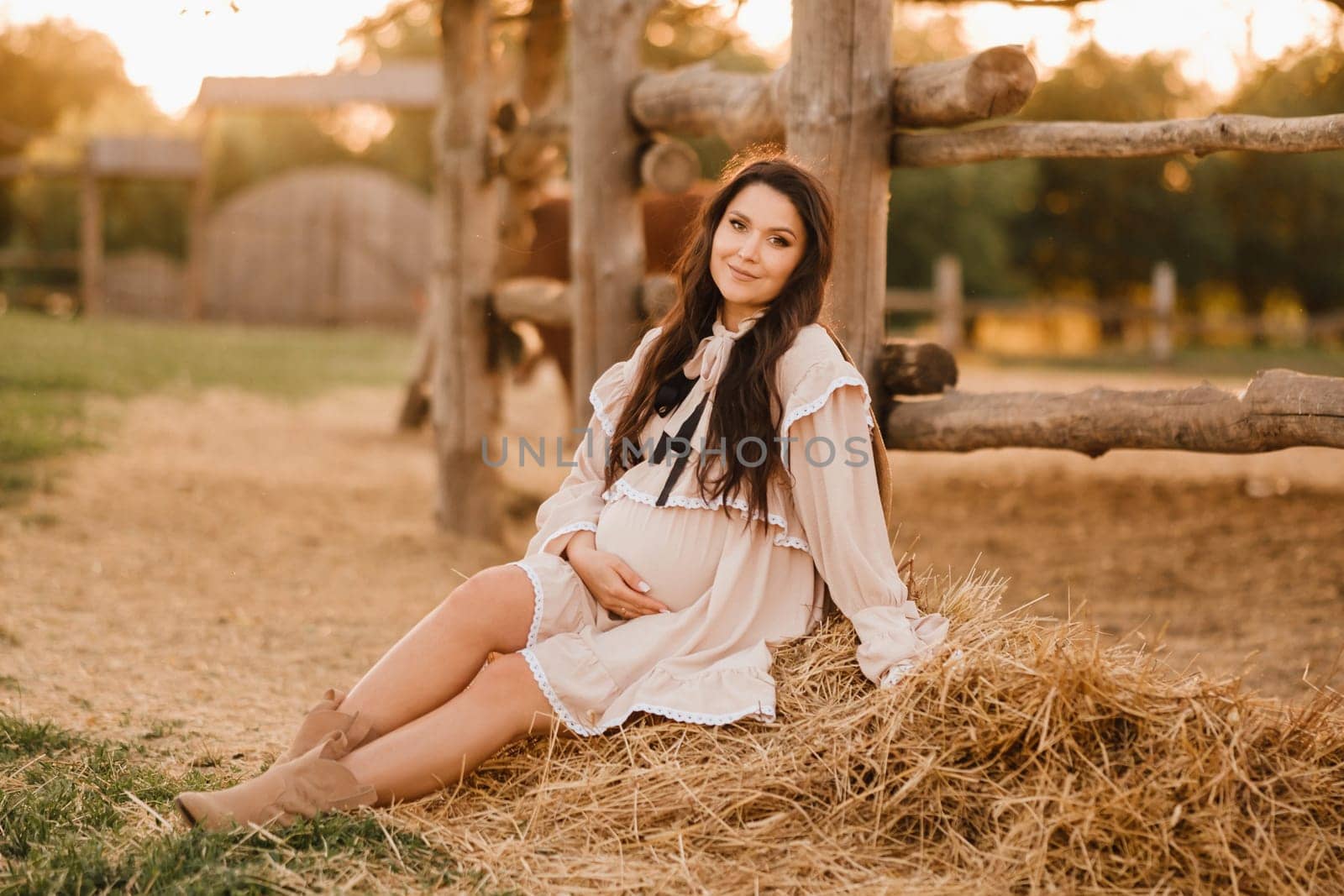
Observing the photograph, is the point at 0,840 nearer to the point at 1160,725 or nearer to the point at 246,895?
the point at 246,895

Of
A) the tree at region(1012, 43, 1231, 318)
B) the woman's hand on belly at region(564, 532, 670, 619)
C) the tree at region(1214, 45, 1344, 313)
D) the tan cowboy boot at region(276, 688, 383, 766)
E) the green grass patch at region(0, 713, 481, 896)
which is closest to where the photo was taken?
the green grass patch at region(0, 713, 481, 896)

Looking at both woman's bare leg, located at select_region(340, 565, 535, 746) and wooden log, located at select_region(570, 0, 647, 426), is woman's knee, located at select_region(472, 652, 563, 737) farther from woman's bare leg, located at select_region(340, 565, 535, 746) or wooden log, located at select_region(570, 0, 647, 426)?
wooden log, located at select_region(570, 0, 647, 426)

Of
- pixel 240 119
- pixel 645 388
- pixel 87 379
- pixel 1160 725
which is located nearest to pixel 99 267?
pixel 240 119

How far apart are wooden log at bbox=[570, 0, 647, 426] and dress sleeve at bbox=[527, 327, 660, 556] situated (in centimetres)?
128

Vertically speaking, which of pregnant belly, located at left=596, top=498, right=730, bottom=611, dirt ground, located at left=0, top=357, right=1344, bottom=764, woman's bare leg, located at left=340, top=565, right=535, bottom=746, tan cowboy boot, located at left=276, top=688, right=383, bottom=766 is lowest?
dirt ground, located at left=0, top=357, right=1344, bottom=764

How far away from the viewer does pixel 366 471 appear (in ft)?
21.8

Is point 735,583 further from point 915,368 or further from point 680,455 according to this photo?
point 915,368

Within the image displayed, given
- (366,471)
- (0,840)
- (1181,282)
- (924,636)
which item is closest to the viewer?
(0,840)

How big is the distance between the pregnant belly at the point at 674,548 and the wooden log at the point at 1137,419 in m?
1.02

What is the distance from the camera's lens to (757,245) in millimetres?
2564

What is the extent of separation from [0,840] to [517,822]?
884 millimetres

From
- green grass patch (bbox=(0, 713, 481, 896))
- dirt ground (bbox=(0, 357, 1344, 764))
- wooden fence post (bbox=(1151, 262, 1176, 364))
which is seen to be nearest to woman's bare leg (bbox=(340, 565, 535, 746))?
green grass patch (bbox=(0, 713, 481, 896))

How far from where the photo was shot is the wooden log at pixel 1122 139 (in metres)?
2.65

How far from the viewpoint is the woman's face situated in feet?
8.43
